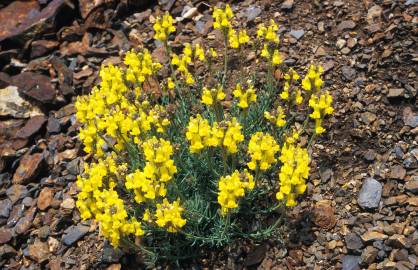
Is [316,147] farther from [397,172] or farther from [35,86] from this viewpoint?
[35,86]

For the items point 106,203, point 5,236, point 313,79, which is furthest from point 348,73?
point 5,236

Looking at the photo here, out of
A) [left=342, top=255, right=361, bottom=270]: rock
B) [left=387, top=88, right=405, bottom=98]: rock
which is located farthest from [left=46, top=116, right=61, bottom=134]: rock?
[left=387, top=88, right=405, bottom=98]: rock

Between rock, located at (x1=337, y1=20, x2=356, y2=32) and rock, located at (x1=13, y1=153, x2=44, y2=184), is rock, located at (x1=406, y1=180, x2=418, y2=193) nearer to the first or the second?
rock, located at (x1=337, y1=20, x2=356, y2=32)

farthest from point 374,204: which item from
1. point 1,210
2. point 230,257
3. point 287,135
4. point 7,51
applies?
point 7,51

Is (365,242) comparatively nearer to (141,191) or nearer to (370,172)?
(370,172)

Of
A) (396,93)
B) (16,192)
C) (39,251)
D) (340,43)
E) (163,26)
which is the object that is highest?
(163,26)
